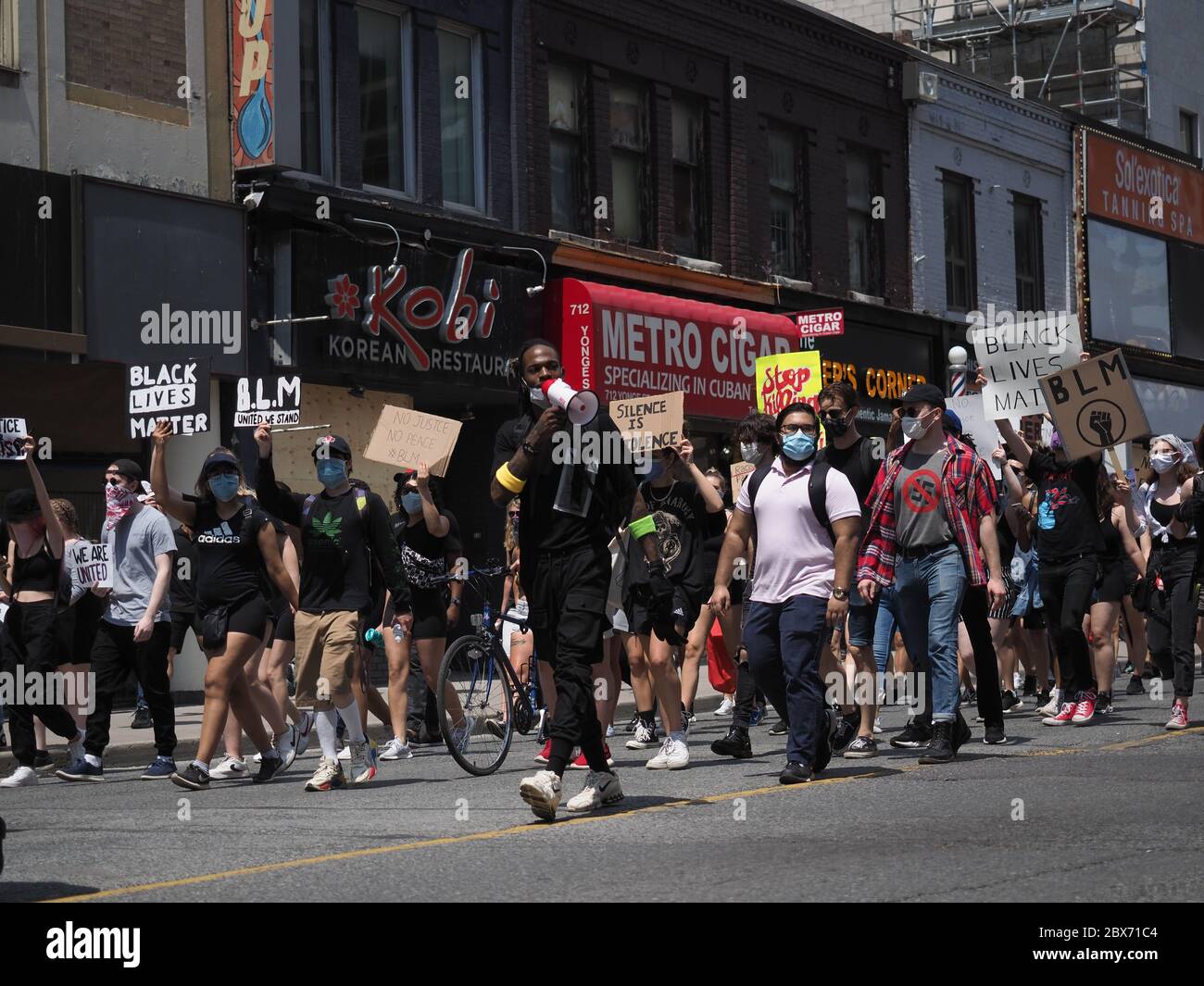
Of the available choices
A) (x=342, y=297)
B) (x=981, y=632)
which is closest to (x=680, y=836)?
(x=981, y=632)

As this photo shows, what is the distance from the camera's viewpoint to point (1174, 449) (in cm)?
1320

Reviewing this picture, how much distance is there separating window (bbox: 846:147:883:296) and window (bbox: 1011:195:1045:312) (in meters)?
5.02

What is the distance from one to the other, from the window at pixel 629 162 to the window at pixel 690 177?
725 mm

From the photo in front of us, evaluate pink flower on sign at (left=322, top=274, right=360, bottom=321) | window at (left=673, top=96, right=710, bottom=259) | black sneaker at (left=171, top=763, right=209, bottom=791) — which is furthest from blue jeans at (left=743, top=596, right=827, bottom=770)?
window at (left=673, top=96, right=710, bottom=259)

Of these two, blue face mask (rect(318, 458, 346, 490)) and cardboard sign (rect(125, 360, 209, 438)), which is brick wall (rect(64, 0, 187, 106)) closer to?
cardboard sign (rect(125, 360, 209, 438))

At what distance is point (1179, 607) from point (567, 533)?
5.35 metres

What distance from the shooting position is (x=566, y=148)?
80.3ft

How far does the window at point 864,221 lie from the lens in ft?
98.4

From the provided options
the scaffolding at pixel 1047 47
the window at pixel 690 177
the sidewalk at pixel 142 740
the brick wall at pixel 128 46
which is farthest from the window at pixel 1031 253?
the brick wall at pixel 128 46

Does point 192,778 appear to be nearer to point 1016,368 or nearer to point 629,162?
point 1016,368
